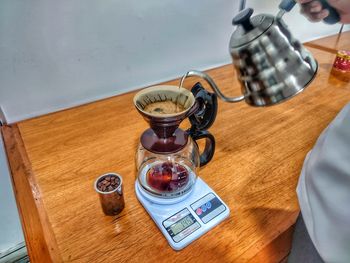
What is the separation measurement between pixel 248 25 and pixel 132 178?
390 millimetres

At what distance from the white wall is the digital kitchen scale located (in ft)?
1.42

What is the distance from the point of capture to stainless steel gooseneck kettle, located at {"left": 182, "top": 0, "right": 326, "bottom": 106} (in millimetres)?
385

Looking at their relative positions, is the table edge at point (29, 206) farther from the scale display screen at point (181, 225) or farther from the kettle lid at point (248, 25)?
the kettle lid at point (248, 25)

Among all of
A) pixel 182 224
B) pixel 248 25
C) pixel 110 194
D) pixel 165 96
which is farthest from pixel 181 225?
pixel 248 25

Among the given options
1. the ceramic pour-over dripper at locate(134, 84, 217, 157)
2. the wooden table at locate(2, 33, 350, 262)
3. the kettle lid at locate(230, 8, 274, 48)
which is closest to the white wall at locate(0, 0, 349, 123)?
the wooden table at locate(2, 33, 350, 262)

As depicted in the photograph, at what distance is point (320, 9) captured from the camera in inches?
16.5

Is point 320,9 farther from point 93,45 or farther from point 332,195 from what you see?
point 93,45

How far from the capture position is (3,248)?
38.5 inches

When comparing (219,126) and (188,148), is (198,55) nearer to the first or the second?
(219,126)

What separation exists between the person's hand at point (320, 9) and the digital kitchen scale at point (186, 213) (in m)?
0.37

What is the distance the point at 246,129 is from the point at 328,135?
1.22ft

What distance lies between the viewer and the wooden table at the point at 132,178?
473 millimetres

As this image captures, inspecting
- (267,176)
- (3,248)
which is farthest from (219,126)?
(3,248)

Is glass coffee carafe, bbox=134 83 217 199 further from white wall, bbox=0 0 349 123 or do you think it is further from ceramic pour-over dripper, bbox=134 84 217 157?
white wall, bbox=0 0 349 123
